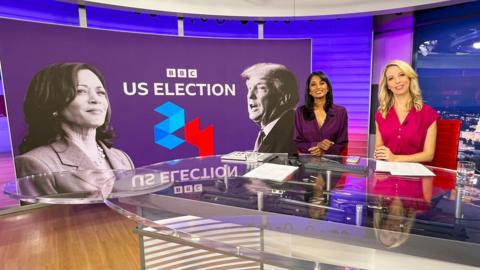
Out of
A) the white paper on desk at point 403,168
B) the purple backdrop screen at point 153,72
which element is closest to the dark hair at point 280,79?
the purple backdrop screen at point 153,72

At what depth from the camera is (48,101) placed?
10.7 feet

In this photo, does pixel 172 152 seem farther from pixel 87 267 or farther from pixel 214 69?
pixel 87 267

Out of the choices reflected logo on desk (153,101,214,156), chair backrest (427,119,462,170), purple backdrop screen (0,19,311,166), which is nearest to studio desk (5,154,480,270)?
chair backrest (427,119,462,170)

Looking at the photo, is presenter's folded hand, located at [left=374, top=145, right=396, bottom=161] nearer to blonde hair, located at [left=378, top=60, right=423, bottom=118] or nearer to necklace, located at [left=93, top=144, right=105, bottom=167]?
blonde hair, located at [left=378, top=60, right=423, bottom=118]

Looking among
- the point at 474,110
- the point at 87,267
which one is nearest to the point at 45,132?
the point at 87,267

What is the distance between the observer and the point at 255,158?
2088mm

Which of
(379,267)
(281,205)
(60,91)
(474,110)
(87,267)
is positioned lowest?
(87,267)

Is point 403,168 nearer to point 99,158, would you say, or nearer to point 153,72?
point 153,72

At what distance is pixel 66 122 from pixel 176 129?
1233 millimetres

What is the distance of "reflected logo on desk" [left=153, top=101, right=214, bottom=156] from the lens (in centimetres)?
381

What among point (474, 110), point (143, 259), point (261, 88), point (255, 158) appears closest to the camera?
point (143, 259)

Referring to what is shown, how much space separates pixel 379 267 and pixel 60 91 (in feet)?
11.3

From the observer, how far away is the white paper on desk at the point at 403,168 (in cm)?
170

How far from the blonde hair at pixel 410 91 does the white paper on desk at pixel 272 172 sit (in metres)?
0.83
